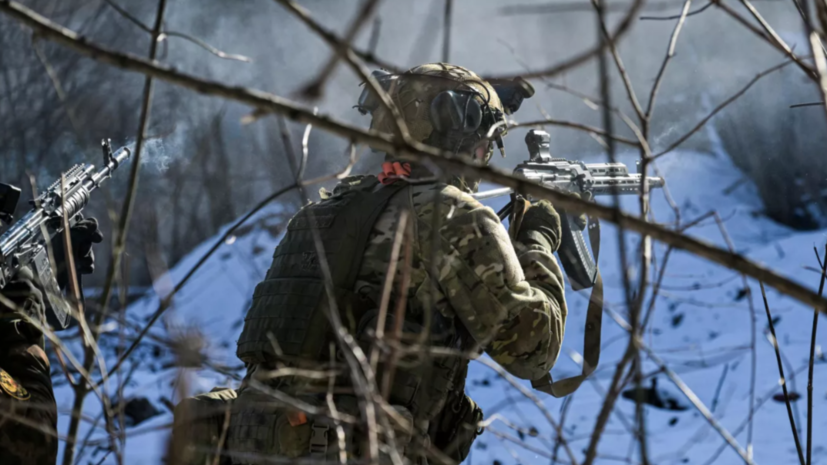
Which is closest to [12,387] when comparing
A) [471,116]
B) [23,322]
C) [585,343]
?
[23,322]

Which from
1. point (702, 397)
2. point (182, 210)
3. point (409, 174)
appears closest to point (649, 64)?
point (702, 397)

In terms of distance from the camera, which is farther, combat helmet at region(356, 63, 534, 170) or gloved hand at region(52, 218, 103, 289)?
gloved hand at region(52, 218, 103, 289)

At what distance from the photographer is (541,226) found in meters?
2.79

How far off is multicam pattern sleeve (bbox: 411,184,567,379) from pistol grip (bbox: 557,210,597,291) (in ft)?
1.55

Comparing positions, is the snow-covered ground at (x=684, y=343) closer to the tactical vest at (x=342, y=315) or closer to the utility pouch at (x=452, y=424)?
the utility pouch at (x=452, y=424)

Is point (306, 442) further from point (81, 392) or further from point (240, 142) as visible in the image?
point (240, 142)

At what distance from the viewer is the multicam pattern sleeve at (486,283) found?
7.72 feet

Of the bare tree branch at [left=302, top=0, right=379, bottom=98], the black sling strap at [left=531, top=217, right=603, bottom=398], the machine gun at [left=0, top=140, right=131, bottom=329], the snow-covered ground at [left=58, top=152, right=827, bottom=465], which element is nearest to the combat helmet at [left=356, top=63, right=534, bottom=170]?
the black sling strap at [left=531, top=217, right=603, bottom=398]

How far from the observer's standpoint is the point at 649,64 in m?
8.36

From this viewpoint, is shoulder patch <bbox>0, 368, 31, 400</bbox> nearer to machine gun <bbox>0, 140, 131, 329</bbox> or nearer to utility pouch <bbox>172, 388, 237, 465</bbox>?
machine gun <bbox>0, 140, 131, 329</bbox>

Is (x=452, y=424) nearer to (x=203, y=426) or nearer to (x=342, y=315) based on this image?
(x=342, y=315)

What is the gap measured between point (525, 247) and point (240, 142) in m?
6.60

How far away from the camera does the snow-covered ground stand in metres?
5.19

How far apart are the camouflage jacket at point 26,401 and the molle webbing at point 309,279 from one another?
0.71 meters
